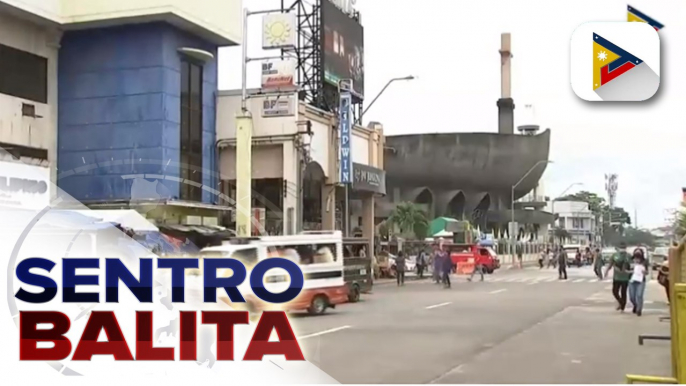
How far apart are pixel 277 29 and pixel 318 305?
5.76 feet

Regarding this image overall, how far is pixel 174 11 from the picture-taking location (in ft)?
17.0

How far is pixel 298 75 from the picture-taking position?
231 inches

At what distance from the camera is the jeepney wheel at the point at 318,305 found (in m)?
4.23

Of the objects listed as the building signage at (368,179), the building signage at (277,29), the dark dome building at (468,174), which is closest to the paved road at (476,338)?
the building signage at (368,179)

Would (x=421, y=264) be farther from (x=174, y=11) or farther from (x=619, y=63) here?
(x=619, y=63)

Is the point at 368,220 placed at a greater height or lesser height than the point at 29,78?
lesser

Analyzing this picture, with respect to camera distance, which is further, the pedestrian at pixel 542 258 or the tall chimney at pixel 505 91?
the pedestrian at pixel 542 258

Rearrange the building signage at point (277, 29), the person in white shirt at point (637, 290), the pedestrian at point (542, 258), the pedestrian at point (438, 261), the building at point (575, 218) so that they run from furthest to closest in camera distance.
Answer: the person in white shirt at point (637, 290) → the pedestrian at point (438, 261) → the pedestrian at point (542, 258) → the building signage at point (277, 29) → the building at point (575, 218)

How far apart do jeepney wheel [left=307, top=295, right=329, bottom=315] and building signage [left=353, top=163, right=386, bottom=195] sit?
718mm

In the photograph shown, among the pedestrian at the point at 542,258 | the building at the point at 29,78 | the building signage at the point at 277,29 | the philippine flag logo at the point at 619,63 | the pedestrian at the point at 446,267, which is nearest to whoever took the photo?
the philippine flag logo at the point at 619,63

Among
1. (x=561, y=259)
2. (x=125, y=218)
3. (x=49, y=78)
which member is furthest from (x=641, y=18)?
(x=561, y=259)

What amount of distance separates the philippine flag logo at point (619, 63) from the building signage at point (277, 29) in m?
2.05

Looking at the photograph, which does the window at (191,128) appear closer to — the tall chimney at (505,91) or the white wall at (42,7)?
the white wall at (42,7)

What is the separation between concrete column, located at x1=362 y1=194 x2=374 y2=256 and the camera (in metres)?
4.81
